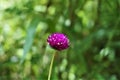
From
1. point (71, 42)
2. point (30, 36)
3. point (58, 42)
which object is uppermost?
point (58, 42)

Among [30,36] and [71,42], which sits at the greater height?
[30,36]

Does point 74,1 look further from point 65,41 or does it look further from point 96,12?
point 65,41

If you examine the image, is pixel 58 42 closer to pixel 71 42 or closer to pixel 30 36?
pixel 30 36

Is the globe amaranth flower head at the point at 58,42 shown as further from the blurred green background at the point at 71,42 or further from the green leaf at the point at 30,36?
the blurred green background at the point at 71,42

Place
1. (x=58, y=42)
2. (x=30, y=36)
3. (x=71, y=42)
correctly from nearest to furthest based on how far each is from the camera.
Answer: (x=58, y=42)
(x=30, y=36)
(x=71, y=42)

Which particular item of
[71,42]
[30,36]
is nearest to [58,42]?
[30,36]

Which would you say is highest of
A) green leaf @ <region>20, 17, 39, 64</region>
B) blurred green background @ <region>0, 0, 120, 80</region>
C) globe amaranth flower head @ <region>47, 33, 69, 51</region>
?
globe amaranth flower head @ <region>47, 33, 69, 51</region>

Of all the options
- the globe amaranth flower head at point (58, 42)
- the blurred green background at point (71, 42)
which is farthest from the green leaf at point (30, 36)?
the globe amaranth flower head at point (58, 42)

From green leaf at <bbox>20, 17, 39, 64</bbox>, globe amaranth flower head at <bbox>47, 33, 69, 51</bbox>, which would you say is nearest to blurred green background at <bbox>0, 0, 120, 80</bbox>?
green leaf at <bbox>20, 17, 39, 64</bbox>

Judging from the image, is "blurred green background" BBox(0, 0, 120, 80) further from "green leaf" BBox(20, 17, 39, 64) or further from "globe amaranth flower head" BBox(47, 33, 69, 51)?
"globe amaranth flower head" BBox(47, 33, 69, 51)
